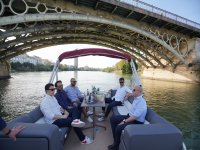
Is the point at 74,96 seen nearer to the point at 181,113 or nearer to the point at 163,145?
the point at 163,145

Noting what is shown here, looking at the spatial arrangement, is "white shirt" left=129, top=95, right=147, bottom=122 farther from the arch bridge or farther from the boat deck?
the arch bridge

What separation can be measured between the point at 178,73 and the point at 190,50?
6116 millimetres

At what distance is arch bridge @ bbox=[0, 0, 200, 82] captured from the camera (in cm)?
2234

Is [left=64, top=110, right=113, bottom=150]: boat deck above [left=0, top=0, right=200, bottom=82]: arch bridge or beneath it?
beneath

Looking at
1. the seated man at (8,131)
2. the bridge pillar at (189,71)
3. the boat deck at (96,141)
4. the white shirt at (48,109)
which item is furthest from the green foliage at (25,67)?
the seated man at (8,131)

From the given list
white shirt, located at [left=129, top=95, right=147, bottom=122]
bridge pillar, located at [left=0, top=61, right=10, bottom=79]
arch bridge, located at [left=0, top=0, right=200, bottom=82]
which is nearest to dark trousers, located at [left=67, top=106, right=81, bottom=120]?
white shirt, located at [left=129, top=95, right=147, bottom=122]

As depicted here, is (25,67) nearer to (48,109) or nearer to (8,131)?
(48,109)

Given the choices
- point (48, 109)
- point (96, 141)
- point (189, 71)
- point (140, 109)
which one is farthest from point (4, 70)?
point (140, 109)

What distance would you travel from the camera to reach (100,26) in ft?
107

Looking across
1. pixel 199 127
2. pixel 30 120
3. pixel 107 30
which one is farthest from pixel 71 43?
pixel 30 120

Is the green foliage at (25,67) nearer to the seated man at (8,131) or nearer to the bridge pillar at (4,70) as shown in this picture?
the bridge pillar at (4,70)

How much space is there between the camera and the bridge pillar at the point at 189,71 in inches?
1425

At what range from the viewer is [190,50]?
36906 mm

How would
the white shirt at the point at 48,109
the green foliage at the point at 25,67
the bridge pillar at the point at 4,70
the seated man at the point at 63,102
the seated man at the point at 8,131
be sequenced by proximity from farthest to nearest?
the green foliage at the point at 25,67
the bridge pillar at the point at 4,70
the seated man at the point at 63,102
the white shirt at the point at 48,109
the seated man at the point at 8,131
